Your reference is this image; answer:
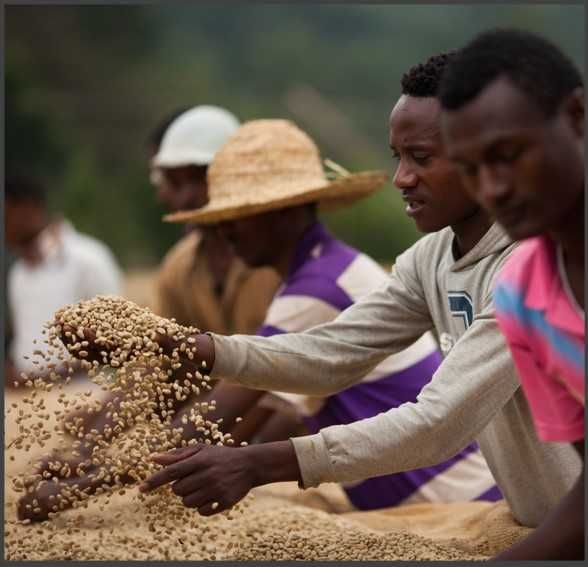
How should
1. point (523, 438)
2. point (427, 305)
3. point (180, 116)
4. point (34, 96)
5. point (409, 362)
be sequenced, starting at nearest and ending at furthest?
1. point (523, 438)
2. point (427, 305)
3. point (409, 362)
4. point (180, 116)
5. point (34, 96)

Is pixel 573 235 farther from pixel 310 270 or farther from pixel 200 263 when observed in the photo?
pixel 200 263

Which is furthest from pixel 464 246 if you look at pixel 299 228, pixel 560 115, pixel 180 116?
pixel 180 116

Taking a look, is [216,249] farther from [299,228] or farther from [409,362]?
[409,362]

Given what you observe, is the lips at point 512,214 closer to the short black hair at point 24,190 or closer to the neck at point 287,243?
the neck at point 287,243

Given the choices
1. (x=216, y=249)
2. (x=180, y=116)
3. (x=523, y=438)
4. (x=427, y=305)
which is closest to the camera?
(x=523, y=438)

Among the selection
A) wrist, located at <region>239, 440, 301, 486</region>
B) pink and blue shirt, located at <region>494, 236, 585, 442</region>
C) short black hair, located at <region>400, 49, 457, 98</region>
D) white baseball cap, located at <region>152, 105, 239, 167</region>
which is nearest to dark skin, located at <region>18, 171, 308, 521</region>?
white baseball cap, located at <region>152, 105, 239, 167</region>

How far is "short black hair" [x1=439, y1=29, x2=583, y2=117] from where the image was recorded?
2.43 meters

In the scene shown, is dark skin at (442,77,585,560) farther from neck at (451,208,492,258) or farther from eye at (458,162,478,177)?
neck at (451,208,492,258)

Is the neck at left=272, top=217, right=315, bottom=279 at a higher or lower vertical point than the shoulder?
lower

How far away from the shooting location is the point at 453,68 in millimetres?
2559

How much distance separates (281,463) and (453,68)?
1.11 m

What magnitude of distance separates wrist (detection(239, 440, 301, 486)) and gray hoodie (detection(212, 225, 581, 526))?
0.08 feet

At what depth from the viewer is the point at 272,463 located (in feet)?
10.3

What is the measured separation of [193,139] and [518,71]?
13.5 ft
